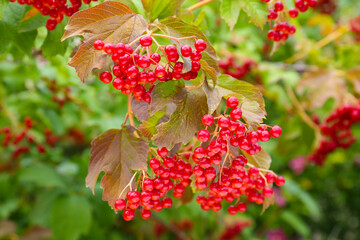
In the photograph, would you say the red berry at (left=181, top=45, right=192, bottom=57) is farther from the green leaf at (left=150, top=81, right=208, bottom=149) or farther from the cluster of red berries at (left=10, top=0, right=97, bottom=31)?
the cluster of red berries at (left=10, top=0, right=97, bottom=31)

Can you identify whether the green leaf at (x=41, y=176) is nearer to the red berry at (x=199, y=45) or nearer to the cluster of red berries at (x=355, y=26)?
the red berry at (x=199, y=45)

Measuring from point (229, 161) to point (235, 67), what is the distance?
145cm

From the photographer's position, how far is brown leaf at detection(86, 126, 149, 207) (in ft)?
2.79

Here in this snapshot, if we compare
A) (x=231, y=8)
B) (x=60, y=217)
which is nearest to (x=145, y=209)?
(x=231, y=8)

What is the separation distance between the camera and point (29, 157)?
2.61 m

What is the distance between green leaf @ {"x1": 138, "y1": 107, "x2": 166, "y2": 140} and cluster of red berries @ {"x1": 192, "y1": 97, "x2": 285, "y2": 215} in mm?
120

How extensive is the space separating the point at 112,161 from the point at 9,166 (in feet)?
6.50

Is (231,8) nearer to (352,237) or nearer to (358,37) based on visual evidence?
(358,37)

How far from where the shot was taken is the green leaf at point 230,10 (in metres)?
1.07

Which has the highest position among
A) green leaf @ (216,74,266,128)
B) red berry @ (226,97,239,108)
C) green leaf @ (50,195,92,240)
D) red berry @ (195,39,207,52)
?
red berry @ (195,39,207,52)

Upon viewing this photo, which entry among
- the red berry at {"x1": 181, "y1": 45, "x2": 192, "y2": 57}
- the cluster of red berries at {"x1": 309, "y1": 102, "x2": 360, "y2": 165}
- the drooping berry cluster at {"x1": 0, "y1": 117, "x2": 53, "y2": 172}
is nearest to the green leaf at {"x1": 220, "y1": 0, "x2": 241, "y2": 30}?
the red berry at {"x1": 181, "y1": 45, "x2": 192, "y2": 57}

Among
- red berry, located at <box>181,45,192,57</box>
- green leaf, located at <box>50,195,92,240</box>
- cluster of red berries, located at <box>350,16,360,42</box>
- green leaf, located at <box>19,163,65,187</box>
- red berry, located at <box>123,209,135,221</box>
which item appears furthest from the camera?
cluster of red berries, located at <box>350,16,360,42</box>

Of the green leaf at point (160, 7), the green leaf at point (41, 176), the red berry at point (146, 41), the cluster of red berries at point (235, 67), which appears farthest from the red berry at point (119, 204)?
the cluster of red berries at point (235, 67)

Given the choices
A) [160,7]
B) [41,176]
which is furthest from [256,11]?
[41,176]
